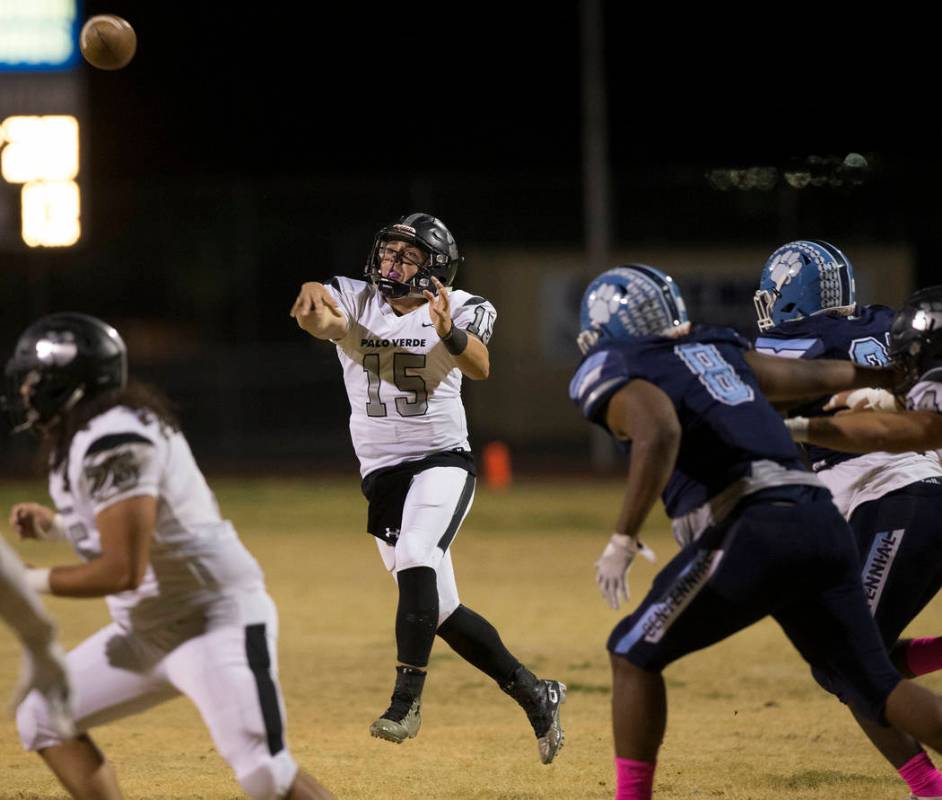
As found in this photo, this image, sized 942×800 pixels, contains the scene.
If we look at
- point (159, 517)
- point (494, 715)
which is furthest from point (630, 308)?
point (494, 715)

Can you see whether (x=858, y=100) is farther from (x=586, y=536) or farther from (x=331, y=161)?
(x=586, y=536)

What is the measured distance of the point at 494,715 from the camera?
6715 mm

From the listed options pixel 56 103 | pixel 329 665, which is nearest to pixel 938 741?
pixel 329 665

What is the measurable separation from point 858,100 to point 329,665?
3012cm

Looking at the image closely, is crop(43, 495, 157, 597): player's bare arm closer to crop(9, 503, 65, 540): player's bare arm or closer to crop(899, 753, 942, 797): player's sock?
crop(9, 503, 65, 540): player's bare arm

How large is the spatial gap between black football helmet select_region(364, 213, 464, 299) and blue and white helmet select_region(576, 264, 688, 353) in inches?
75.9

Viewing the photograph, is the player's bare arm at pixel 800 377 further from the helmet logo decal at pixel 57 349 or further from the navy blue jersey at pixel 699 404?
the helmet logo decal at pixel 57 349

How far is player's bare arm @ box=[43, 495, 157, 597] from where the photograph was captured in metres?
3.67

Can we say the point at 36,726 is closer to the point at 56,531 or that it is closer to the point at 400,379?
the point at 56,531

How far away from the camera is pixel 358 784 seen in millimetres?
5414

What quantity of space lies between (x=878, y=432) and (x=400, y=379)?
A: 93.3 inches

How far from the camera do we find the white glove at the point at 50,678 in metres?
3.25

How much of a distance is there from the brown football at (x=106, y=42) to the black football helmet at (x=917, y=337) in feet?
21.8

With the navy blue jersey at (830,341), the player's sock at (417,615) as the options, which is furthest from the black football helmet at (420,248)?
the navy blue jersey at (830,341)
